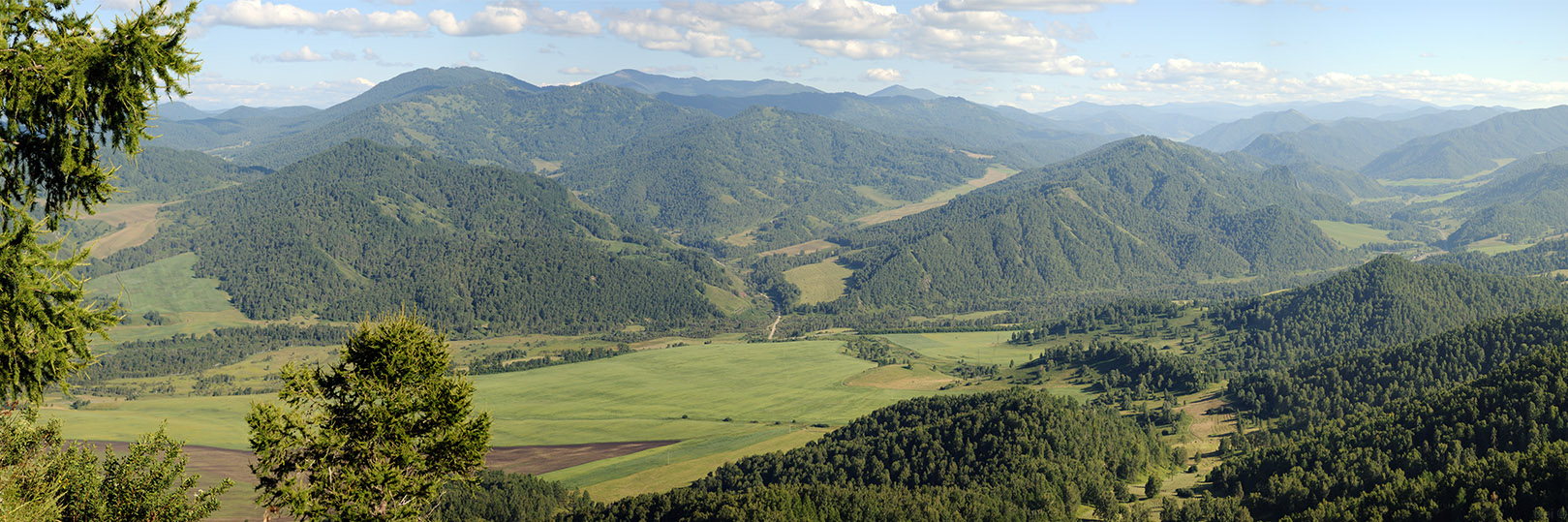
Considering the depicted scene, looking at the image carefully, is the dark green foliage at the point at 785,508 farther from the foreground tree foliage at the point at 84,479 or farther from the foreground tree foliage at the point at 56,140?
the foreground tree foliage at the point at 56,140

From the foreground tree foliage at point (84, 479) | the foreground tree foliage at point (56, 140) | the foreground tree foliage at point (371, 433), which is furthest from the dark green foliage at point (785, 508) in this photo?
the foreground tree foliage at point (56, 140)

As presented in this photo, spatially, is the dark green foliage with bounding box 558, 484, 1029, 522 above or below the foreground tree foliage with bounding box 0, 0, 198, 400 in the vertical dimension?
below

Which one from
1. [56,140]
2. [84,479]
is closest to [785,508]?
[84,479]

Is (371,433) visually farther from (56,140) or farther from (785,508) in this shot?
(785,508)

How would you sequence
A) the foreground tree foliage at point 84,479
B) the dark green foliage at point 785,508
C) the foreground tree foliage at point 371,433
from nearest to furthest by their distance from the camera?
the foreground tree foliage at point 84,479, the foreground tree foliage at point 371,433, the dark green foliage at point 785,508

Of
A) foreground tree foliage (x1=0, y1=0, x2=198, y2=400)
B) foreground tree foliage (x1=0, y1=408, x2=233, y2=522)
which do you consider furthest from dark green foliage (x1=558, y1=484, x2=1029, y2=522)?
foreground tree foliage (x1=0, y1=0, x2=198, y2=400)

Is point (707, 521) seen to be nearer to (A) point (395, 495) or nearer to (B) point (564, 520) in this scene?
(B) point (564, 520)

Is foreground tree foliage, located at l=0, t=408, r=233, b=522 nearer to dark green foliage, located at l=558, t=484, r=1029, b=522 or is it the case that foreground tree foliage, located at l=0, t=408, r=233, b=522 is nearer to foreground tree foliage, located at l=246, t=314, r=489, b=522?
foreground tree foliage, located at l=246, t=314, r=489, b=522

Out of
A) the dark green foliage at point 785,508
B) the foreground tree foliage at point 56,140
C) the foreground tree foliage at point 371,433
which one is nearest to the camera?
the foreground tree foliage at point 56,140
